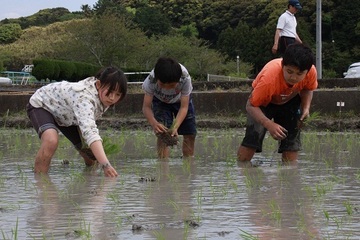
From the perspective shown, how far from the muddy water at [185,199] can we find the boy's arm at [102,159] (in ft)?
0.34

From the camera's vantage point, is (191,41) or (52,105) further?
(191,41)

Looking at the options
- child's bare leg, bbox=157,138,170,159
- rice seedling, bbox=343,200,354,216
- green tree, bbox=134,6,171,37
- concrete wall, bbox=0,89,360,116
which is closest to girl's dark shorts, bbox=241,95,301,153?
child's bare leg, bbox=157,138,170,159

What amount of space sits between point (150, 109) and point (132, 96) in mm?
5165

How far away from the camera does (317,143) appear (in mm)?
8062

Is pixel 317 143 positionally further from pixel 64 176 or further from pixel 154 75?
Result: pixel 64 176

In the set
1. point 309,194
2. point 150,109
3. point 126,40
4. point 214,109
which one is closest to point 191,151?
point 150,109

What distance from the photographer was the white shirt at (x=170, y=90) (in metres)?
6.65

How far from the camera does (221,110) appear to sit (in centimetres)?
1159

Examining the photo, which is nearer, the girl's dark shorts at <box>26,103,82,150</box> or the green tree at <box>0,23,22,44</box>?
the girl's dark shorts at <box>26,103,82,150</box>

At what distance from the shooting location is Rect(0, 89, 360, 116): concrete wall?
10.7 meters

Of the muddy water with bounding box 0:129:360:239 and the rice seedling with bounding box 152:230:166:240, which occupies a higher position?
the rice seedling with bounding box 152:230:166:240

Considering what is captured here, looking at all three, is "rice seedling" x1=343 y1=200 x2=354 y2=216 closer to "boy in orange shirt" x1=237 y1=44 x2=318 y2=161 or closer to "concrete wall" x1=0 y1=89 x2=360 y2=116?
"boy in orange shirt" x1=237 y1=44 x2=318 y2=161

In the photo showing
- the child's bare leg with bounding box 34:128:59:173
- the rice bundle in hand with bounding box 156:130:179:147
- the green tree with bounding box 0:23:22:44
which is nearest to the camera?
the child's bare leg with bounding box 34:128:59:173

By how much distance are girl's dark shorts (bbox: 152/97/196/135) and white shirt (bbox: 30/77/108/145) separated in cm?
Answer: 129
